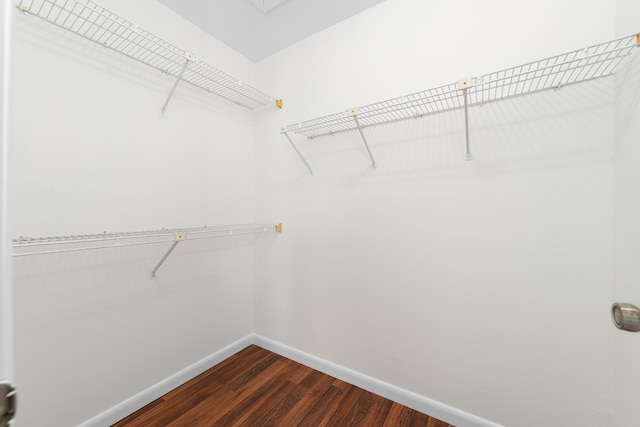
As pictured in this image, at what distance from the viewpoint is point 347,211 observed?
1.66m

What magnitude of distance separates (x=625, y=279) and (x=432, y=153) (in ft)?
2.97

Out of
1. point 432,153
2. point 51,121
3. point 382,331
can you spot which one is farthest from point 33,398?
point 432,153

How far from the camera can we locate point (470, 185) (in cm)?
128

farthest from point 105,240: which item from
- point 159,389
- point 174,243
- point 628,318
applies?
point 628,318

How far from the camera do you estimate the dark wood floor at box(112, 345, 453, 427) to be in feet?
4.42

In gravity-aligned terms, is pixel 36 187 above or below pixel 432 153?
below

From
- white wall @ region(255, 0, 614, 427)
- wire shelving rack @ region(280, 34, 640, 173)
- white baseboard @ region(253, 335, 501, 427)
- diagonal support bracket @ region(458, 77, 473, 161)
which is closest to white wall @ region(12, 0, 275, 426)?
white baseboard @ region(253, 335, 501, 427)

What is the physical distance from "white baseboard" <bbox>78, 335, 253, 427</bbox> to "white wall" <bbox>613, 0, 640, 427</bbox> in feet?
7.05

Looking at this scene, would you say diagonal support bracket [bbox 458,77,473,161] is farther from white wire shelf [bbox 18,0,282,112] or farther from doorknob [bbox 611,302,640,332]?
white wire shelf [bbox 18,0,282,112]

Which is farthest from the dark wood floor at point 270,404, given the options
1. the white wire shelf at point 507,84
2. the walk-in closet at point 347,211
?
the white wire shelf at point 507,84

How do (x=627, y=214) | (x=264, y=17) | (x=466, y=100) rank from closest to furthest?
(x=627, y=214)
(x=466, y=100)
(x=264, y=17)

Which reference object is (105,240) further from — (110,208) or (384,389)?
(384,389)

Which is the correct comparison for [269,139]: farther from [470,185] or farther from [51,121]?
[470,185]

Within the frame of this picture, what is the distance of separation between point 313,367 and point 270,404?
0.41 meters
